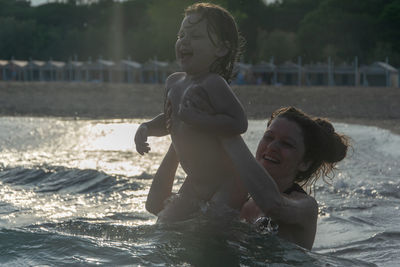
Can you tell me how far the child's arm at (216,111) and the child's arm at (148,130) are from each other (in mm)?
361

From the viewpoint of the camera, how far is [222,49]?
2.89 metres

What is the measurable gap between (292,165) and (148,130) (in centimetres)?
79

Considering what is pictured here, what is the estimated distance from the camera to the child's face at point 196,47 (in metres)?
2.86

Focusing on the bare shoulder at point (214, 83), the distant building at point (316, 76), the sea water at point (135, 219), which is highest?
the bare shoulder at point (214, 83)

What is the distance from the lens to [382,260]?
3408mm

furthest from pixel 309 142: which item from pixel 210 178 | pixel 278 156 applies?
pixel 210 178

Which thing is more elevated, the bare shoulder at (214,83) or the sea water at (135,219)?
the bare shoulder at (214,83)

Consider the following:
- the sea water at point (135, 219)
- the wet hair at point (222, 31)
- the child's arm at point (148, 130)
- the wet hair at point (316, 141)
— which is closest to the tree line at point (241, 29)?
the sea water at point (135, 219)

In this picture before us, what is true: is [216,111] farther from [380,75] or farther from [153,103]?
[380,75]

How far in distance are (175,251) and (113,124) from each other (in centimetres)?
1235

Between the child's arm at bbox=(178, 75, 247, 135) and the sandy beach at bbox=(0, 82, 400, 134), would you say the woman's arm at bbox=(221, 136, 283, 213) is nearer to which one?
the child's arm at bbox=(178, 75, 247, 135)

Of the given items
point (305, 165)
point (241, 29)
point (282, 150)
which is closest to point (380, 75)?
point (241, 29)

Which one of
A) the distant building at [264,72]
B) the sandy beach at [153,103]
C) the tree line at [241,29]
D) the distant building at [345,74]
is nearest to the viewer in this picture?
the sandy beach at [153,103]

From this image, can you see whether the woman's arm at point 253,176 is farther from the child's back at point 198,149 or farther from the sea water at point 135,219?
the sea water at point 135,219
